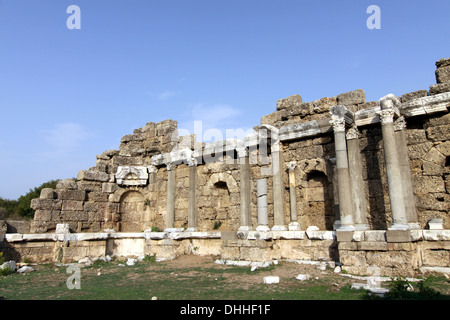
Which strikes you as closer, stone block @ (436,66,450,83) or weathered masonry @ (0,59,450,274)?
weathered masonry @ (0,59,450,274)

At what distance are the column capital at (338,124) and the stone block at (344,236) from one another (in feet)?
8.92

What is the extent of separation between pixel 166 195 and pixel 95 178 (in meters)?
2.90

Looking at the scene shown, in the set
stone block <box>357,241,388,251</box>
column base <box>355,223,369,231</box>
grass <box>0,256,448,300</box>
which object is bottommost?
grass <box>0,256,448,300</box>

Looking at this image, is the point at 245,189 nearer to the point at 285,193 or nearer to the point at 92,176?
the point at 285,193

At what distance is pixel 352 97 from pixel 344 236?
4.20 meters

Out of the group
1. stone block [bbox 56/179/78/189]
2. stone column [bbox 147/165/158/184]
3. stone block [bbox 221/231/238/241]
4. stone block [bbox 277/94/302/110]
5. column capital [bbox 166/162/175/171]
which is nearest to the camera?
stone block [bbox 221/231/238/241]

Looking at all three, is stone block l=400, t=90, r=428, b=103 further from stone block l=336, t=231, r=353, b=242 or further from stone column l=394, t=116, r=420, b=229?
stone block l=336, t=231, r=353, b=242

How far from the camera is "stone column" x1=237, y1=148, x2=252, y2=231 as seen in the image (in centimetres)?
1159

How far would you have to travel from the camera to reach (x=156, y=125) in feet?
51.4

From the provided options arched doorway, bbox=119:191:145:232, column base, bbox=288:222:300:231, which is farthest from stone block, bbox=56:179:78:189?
column base, bbox=288:222:300:231

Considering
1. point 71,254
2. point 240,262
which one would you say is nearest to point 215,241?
point 240,262

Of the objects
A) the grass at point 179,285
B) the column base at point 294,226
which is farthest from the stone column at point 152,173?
the column base at point 294,226

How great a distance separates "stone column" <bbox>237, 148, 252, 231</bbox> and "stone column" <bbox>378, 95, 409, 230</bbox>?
4.41 meters

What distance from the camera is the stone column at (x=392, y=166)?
852 centimetres
